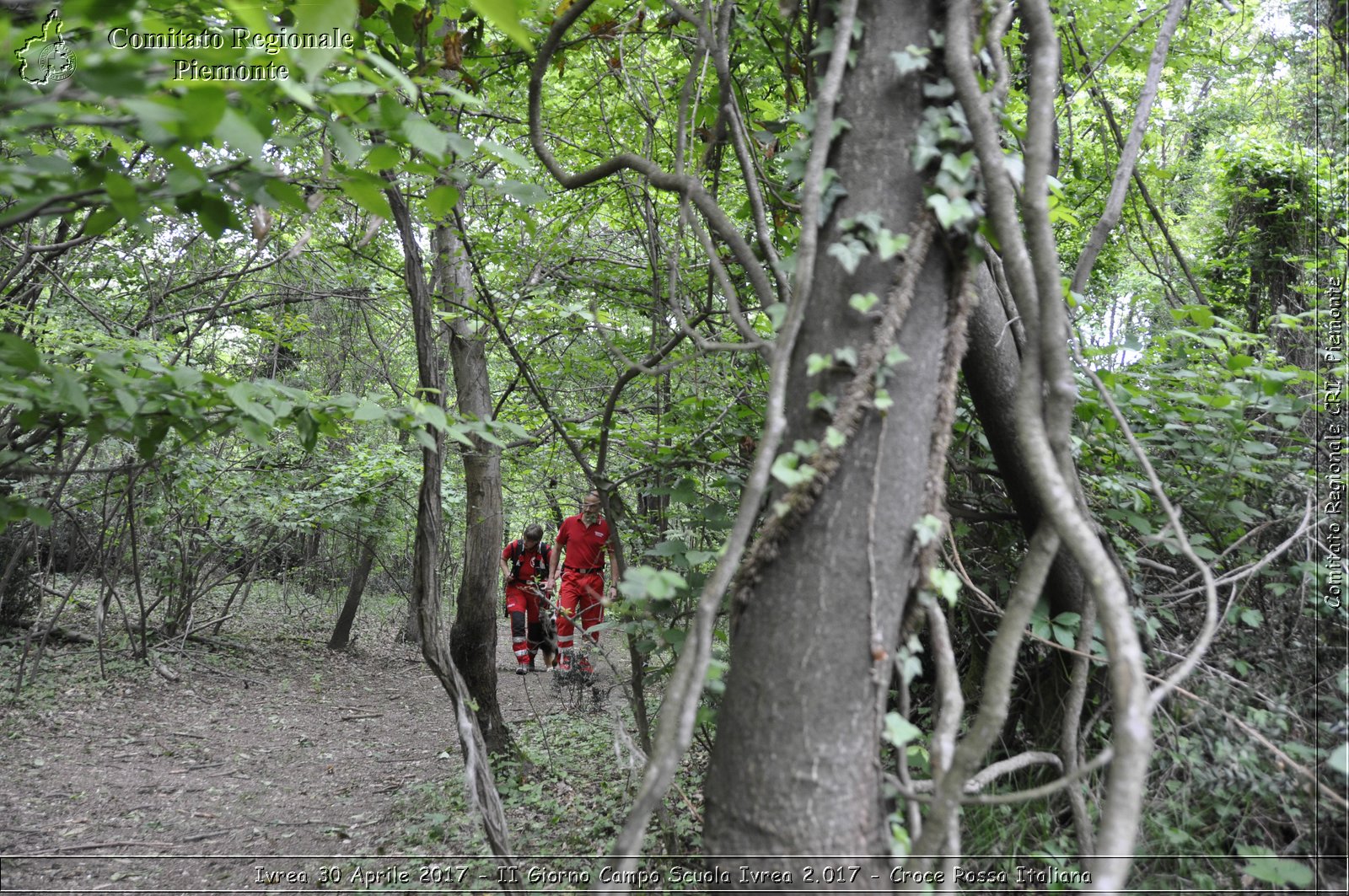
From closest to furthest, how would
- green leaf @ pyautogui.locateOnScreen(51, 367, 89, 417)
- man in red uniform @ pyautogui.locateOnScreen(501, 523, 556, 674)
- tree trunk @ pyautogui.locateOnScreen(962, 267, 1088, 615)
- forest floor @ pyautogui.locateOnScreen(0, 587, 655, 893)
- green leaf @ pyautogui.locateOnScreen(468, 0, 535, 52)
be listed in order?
1. green leaf @ pyautogui.locateOnScreen(468, 0, 535, 52)
2. green leaf @ pyautogui.locateOnScreen(51, 367, 89, 417)
3. tree trunk @ pyautogui.locateOnScreen(962, 267, 1088, 615)
4. forest floor @ pyautogui.locateOnScreen(0, 587, 655, 893)
5. man in red uniform @ pyautogui.locateOnScreen(501, 523, 556, 674)

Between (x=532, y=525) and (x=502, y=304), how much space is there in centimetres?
375

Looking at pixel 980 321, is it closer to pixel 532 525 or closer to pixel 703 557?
pixel 703 557

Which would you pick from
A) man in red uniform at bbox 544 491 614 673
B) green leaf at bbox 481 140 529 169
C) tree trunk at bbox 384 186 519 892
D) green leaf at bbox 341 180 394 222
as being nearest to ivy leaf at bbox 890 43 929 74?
green leaf at bbox 481 140 529 169

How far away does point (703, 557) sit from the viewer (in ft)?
7.04

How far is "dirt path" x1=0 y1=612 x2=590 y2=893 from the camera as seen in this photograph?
3.44 m

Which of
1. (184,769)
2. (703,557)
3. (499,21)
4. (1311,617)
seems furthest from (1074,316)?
(184,769)

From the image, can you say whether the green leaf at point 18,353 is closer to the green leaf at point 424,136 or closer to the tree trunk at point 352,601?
the green leaf at point 424,136

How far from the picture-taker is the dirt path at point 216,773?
344cm

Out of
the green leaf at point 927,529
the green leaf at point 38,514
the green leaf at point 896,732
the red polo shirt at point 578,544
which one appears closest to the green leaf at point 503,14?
the green leaf at point 927,529

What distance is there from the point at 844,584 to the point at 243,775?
494 centimetres

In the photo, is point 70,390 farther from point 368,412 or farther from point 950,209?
point 950,209

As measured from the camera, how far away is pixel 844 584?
1.60 m

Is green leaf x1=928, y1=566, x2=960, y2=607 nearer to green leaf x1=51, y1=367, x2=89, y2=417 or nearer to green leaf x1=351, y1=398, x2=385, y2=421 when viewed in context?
green leaf x1=351, y1=398, x2=385, y2=421

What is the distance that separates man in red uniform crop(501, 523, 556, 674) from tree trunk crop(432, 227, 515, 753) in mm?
2072
